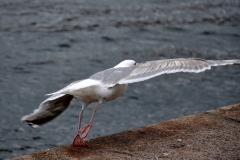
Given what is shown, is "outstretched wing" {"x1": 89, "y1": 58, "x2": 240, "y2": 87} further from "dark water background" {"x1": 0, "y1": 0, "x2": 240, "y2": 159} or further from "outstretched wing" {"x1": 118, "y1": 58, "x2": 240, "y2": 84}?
"dark water background" {"x1": 0, "y1": 0, "x2": 240, "y2": 159}

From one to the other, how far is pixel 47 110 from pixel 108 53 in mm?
5516

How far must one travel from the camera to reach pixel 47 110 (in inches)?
150

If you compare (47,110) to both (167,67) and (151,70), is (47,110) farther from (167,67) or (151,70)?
(167,67)

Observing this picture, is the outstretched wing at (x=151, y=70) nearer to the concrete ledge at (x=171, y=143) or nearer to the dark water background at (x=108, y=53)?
the concrete ledge at (x=171, y=143)

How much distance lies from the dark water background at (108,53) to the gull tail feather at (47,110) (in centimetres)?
251

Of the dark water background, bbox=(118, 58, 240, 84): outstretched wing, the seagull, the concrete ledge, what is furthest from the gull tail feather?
the dark water background

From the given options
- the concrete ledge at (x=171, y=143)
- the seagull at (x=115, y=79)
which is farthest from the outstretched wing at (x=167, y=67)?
the concrete ledge at (x=171, y=143)

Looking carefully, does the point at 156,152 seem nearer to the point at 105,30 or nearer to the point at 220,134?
the point at 220,134

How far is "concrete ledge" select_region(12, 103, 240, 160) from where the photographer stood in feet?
10.9

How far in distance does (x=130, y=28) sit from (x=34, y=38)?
6.60 feet

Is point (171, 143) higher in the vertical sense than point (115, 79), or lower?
lower

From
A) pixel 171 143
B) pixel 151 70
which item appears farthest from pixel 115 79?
pixel 171 143

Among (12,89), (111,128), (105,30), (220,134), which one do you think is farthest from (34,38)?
(220,134)

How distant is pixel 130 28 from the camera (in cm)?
1064
